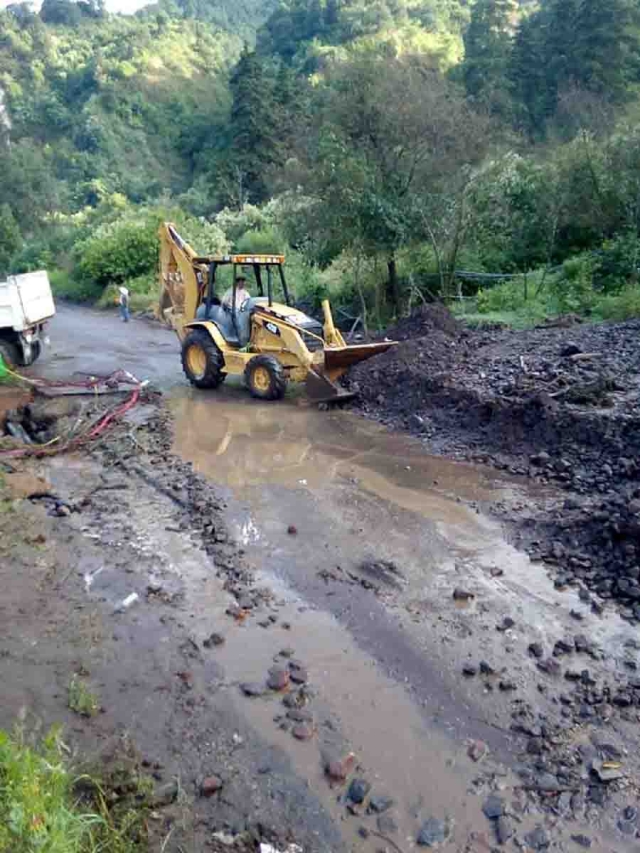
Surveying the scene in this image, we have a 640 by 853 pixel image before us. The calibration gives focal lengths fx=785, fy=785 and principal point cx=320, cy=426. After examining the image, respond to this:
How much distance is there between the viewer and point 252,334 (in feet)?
41.2

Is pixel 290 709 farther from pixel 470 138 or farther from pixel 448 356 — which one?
pixel 470 138

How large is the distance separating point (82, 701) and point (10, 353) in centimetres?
1149

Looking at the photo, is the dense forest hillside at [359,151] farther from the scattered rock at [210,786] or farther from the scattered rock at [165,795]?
the scattered rock at [165,795]

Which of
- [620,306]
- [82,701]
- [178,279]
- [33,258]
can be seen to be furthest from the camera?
[33,258]

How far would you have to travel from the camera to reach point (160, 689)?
5.14 metres

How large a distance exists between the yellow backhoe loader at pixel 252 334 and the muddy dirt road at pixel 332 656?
2.91 meters

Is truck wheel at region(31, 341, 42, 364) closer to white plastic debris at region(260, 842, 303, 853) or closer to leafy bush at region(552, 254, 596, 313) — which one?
leafy bush at region(552, 254, 596, 313)

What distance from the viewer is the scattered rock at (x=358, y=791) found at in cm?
421

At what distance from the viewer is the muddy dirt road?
4.19m

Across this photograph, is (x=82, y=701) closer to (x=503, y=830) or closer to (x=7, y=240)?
(x=503, y=830)

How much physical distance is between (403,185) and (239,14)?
4792 inches

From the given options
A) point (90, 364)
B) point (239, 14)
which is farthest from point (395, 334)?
point (239, 14)

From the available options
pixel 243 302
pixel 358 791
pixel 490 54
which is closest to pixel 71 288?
pixel 243 302

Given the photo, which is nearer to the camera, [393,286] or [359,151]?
[359,151]
